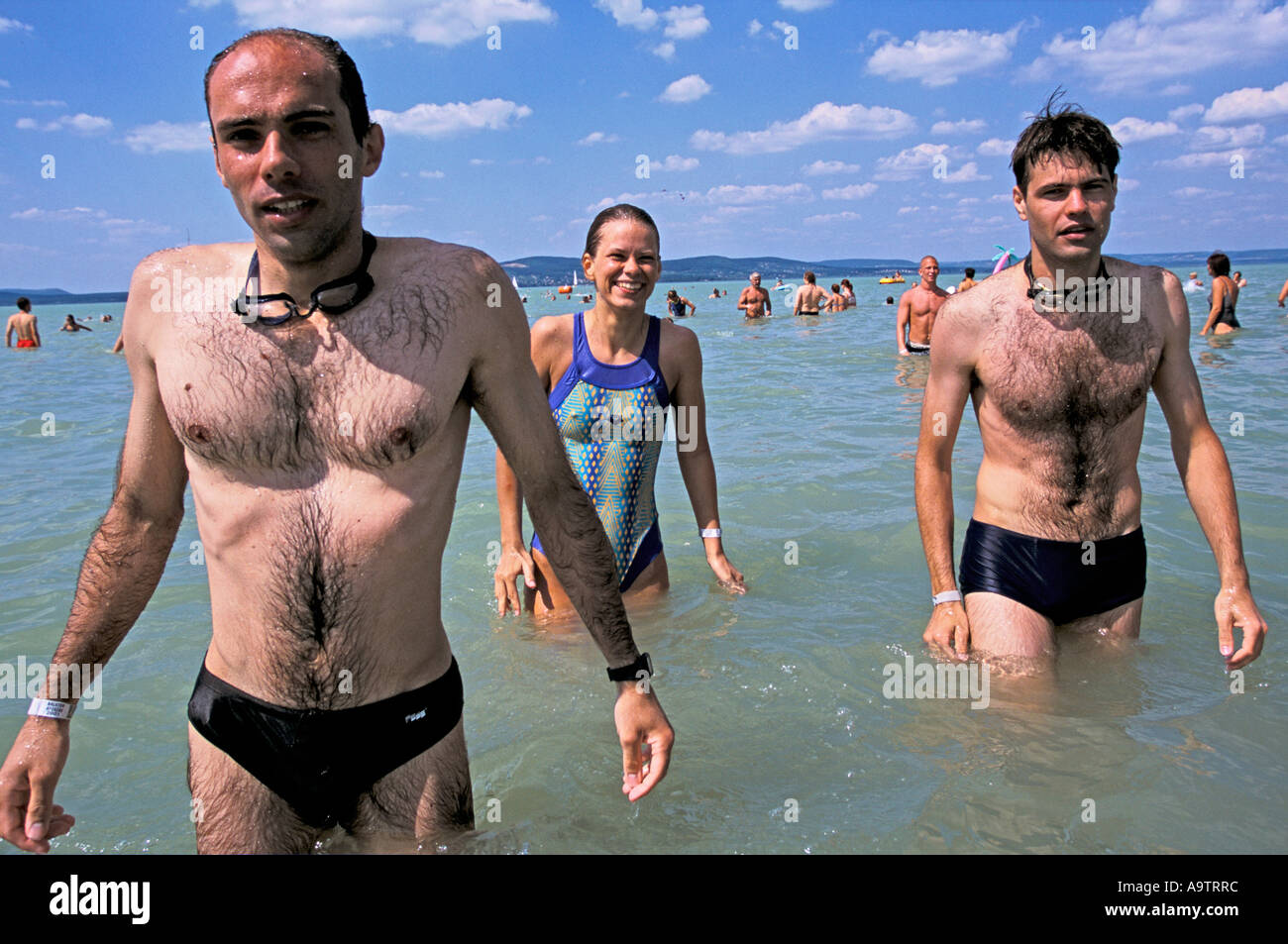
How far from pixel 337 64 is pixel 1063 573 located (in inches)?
115

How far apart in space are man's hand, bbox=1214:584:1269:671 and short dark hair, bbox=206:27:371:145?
2.96 m

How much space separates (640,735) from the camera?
7.52 feet

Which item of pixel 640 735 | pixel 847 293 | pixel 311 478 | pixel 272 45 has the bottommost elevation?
pixel 640 735

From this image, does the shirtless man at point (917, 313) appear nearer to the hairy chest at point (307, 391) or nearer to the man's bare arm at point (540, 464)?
the man's bare arm at point (540, 464)

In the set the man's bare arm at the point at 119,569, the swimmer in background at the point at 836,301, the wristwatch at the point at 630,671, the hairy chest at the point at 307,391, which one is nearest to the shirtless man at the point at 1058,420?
the wristwatch at the point at 630,671

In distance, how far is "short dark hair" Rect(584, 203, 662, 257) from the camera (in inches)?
172

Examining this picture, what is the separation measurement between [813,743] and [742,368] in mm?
12724

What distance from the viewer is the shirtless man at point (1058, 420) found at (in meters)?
3.46

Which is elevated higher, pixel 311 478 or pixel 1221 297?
pixel 1221 297

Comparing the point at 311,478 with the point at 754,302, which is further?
the point at 754,302

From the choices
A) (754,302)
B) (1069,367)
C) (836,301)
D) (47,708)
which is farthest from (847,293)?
(47,708)

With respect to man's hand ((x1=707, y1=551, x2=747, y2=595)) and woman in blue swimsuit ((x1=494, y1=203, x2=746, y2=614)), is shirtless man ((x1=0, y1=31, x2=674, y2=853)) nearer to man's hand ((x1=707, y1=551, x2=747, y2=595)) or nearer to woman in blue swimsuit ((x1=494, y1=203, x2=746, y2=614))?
woman in blue swimsuit ((x1=494, y1=203, x2=746, y2=614))

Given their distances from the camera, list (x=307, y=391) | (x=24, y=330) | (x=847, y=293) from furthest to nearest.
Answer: (x=847, y=293), (x=24, y=330), (x=307, y=391)

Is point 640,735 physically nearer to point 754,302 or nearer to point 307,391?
point 307,391
